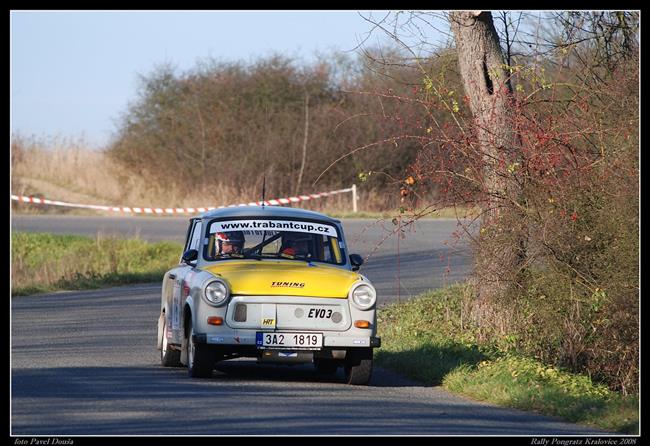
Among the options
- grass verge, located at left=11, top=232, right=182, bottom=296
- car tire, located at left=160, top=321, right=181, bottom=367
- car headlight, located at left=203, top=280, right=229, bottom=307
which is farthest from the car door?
grass verge, located at left=11, top=232, right=182, bottom=296

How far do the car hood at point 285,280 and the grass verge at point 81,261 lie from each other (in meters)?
11.8

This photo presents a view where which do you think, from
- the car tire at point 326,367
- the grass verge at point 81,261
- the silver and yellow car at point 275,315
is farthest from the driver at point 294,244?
the grass verge at point 81,261

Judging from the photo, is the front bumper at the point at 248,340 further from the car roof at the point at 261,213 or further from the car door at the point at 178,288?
the car roof at the point at 261,213

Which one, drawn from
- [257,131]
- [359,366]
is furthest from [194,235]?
[257,131]

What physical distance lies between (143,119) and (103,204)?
11.7ft

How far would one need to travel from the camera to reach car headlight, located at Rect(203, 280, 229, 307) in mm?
11117

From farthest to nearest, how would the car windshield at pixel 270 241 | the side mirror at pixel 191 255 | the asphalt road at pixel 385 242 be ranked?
the asphalt road at pixel 385 242 → the car windshield at pixel 270 241 → the side mirror at pixel 191 255

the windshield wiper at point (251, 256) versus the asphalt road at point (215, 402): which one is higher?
the windshield wiper at point (251, 256)

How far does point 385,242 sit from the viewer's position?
31938mm

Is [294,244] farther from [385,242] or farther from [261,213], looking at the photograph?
[385,242]

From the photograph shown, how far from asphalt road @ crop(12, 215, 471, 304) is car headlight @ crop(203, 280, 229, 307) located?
3999mm

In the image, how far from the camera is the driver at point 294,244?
12461 mm

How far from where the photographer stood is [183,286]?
1212 cm

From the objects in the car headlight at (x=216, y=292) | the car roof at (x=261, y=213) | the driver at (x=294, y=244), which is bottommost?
the car headlight at (x=216, y=292)
